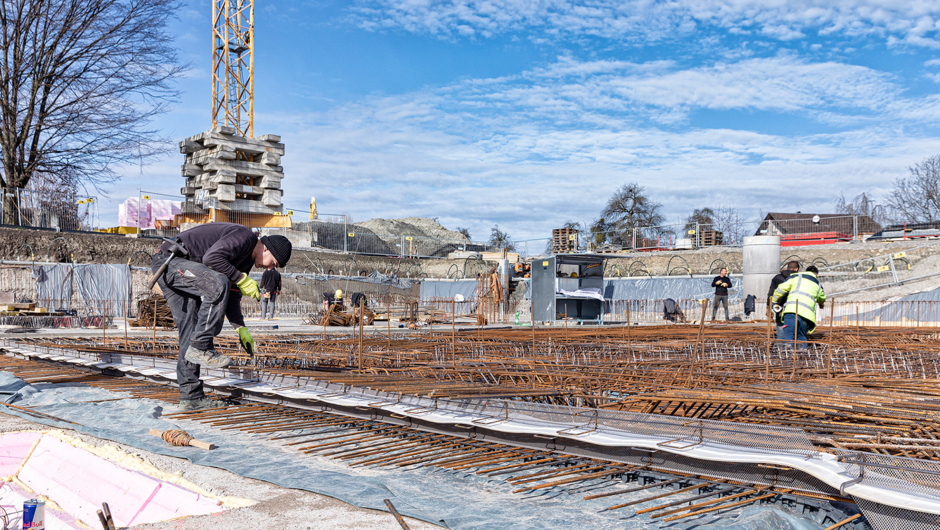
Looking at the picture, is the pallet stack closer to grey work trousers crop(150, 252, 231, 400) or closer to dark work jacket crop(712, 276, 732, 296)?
dark work jacket crop(712, 276, 732, 296)

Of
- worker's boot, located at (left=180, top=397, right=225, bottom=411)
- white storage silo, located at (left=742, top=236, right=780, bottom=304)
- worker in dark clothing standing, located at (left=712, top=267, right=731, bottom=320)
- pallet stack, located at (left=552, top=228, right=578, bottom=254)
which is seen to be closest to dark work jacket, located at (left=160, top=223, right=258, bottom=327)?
worker's boot, located at (left=180, top=397, right=225, bottom=411)

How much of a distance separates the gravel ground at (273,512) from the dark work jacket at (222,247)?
1.78m

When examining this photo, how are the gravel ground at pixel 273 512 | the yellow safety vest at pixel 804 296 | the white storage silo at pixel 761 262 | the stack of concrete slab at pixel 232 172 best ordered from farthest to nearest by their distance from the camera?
1. the stack of concrete slab at pixel 232 172
2. the white storage silo at pixel 761 262
3. the yellow safety vest at pixel 804 296
4. the gravel ground at pixel 273 512

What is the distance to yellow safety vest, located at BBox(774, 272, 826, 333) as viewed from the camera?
8258 millimetres

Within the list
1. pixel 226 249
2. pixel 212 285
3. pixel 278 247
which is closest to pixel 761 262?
pixel 278 247

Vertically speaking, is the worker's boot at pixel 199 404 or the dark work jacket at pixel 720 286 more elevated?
the dark work jacket at pixel 720 286

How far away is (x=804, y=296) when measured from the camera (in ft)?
27.2

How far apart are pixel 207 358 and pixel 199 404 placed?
707 mm

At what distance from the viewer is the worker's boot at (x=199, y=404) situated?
17.4 ft

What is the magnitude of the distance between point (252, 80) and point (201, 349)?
3546 cm

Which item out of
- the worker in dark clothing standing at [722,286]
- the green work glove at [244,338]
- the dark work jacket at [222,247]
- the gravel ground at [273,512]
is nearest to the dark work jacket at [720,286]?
the worker in dark clothing standing at [722,286]

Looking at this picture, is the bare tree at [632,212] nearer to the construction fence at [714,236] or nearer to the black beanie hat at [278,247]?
the construction fence at [714,236]

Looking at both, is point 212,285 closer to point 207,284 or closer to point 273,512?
point 207,284

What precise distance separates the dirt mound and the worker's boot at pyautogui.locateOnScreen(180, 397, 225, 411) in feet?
157
